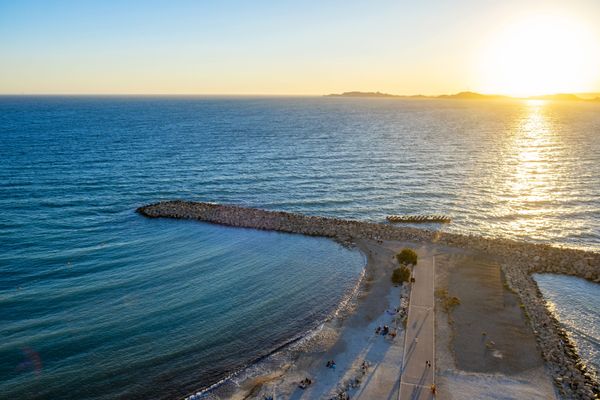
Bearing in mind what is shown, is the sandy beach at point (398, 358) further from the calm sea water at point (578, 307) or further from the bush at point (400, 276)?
the calm sea water at point (578, 307)

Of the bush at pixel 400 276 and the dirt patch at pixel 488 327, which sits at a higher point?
the bush at pixel 400 276

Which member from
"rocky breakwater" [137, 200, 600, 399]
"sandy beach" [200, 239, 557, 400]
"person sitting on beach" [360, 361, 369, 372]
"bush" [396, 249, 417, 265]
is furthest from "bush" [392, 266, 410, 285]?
"person sitting on beach" [360, 361, 369, 372]

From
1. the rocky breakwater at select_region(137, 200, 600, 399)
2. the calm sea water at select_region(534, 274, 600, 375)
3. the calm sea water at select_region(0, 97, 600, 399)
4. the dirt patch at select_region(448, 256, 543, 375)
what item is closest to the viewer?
the rocky breakwater at select_region(137, 200, 600, 399)

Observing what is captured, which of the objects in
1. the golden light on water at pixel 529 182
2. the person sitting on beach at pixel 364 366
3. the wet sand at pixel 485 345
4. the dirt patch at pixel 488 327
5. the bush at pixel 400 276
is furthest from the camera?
the golden light on water at pixel 529 182

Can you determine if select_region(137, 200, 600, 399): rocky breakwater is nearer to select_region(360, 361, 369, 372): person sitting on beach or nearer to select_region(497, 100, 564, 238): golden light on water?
select_region(497, 100, 564, 238): golden light on water

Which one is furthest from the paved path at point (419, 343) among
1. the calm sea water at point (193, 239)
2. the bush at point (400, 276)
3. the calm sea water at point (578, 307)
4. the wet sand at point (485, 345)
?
the calm sea water at point (578, 307)

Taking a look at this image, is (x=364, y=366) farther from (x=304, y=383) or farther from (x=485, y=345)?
(x=485, y=345)
